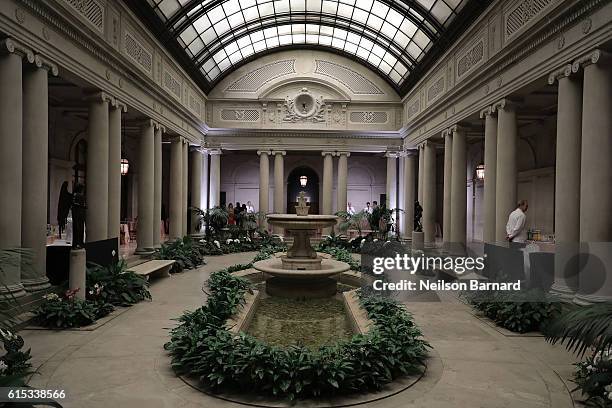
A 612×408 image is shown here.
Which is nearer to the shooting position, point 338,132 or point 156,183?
point 156,183

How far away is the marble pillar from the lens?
2348cm

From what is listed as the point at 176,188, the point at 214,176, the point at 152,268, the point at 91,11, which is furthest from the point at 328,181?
the point at 91,11

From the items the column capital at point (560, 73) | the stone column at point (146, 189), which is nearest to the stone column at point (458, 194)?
the column capital at point (560, 73)

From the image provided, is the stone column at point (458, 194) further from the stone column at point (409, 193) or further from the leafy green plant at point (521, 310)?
the leafy green plant at point (521, 310)

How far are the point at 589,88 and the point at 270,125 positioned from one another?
19.1m

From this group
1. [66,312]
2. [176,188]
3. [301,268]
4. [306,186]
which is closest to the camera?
[66,312]

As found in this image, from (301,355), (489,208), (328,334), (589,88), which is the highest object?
(589,88)

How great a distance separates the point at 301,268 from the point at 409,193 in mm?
13979

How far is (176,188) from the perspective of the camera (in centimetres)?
2000

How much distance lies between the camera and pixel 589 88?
27.4 ft

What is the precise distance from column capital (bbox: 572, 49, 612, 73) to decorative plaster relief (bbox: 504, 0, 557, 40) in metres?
1.63

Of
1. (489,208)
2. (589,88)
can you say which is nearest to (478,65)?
(489,208)

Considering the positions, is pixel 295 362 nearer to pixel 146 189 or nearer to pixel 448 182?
pixel 146 189

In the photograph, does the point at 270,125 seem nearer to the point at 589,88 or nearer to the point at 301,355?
the point at 589,88
